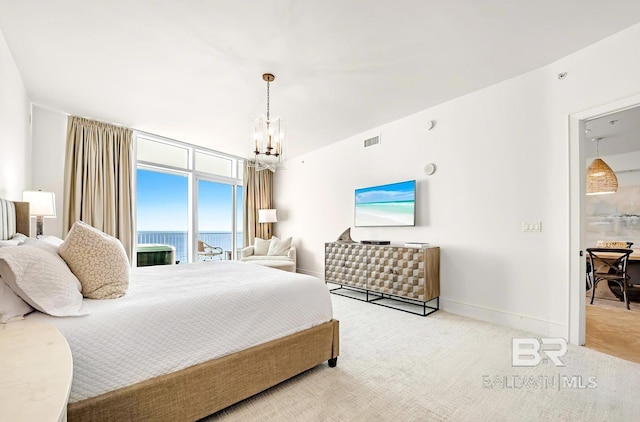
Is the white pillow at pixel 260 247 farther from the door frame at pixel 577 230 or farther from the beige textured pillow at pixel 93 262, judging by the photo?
the door frame at pixel 577 230

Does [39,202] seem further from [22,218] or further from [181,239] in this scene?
[181,239]

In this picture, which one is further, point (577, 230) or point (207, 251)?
point (207, 251)

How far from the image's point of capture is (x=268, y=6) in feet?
6.88

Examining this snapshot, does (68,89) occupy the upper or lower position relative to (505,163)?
upper

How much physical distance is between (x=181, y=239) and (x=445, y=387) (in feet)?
17.2

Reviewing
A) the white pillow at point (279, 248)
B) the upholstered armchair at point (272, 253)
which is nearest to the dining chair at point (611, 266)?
the upholstered armchair at point (272, 253)

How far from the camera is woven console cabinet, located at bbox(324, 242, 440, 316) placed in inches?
132

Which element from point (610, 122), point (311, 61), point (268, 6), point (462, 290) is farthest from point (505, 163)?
point (268, 6)

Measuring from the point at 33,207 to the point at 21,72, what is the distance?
1488mm

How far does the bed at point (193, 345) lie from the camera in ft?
4.09

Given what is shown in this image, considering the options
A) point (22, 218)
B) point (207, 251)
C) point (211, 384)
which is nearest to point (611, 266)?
point (211, 384)

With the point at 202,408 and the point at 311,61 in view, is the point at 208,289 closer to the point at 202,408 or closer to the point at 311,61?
the point at 202,408

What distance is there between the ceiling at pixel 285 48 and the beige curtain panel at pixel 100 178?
0.46 m

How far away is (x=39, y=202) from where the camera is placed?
2.94 m
